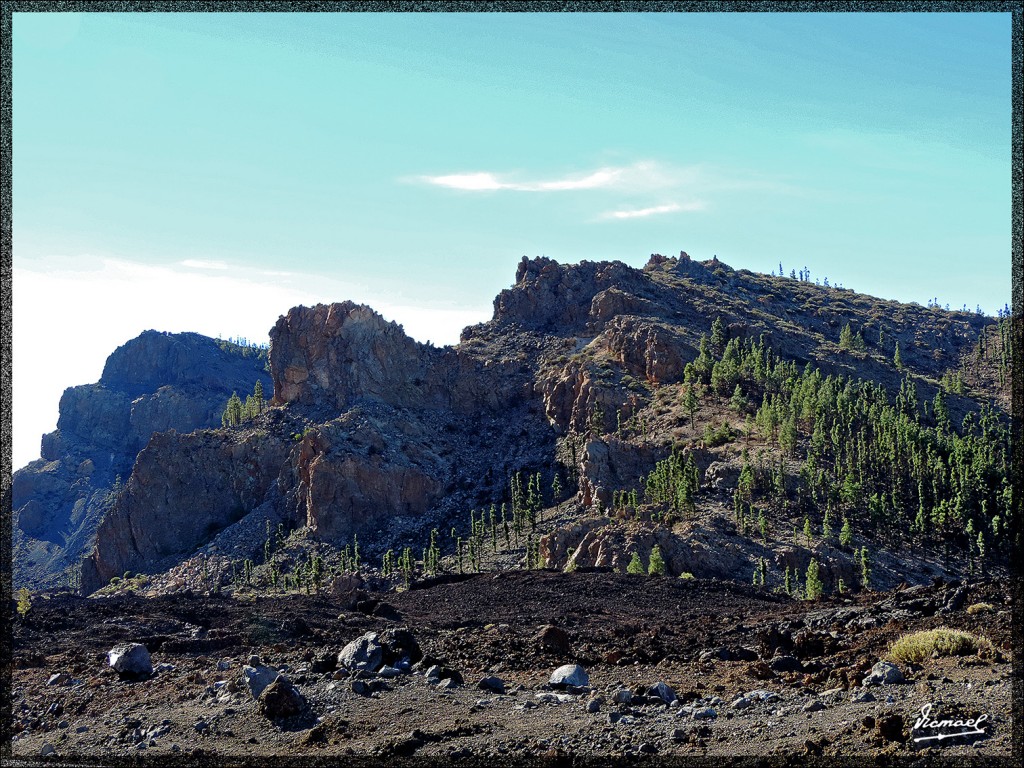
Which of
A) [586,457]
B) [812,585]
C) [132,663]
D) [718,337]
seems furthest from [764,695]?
[718,337]

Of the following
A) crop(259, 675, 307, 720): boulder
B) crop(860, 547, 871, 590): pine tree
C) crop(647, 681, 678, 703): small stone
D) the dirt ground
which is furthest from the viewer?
crop(860, 547, 871, 590): pine tree

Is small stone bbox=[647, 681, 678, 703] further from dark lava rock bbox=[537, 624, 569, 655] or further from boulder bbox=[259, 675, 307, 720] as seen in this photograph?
boulder bbox=[259, 675, 307, 720]

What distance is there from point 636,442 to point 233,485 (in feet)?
212

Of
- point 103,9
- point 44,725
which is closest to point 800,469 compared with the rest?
point 44,725

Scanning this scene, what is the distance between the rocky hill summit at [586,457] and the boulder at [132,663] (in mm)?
46005

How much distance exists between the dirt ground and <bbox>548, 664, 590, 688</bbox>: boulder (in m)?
0.24

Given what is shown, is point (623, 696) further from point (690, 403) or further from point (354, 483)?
point (354, 483)

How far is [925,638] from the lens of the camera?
69.7ft

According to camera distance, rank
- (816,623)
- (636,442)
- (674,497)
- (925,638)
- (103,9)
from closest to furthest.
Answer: (103,9), (925,638), (816,623), (674,497), (636,442)

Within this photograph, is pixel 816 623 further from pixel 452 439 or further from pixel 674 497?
pixel 452 439

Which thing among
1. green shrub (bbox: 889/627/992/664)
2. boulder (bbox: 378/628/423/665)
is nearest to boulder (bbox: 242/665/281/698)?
boulder (bbox: 378/628/423/665)

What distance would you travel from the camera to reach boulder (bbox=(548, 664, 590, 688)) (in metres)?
22.6

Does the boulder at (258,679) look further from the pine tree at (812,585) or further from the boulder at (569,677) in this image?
the pine tree at (812,585)

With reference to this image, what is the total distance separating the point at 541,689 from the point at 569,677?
0.76 metres
